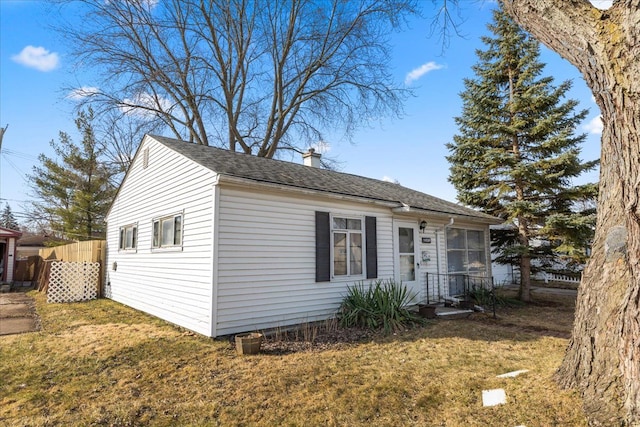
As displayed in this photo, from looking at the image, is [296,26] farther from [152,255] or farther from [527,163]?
[152,255]

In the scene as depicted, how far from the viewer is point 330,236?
7809 mm

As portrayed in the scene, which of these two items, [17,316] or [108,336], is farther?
[17,316]

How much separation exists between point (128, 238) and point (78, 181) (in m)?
13.6

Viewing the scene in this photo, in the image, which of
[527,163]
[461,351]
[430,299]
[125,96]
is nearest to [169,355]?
[461,351]

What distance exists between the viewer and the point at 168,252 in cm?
796

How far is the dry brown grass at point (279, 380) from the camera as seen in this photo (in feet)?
11.2

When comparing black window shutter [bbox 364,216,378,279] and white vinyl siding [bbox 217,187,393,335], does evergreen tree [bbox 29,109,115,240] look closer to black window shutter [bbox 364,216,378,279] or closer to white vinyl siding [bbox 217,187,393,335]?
white vinyl siding [bbox 217,187,393,335]

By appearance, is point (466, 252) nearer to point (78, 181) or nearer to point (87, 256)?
point (87, 256)

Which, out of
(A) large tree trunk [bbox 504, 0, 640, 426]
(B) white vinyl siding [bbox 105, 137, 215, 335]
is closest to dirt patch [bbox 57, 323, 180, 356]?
(B) white vinyl siding [bbox 105, 137, 215, 335]

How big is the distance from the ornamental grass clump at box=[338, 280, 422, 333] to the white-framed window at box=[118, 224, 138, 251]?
644 cm

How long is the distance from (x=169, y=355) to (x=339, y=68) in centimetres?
1556

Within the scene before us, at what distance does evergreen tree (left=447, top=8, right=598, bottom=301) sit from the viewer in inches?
427

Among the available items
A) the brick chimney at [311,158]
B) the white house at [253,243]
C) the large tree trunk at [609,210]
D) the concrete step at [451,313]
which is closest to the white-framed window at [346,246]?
the white house at [253,243]

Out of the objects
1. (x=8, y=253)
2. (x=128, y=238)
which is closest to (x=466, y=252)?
(x=128, y=238)
